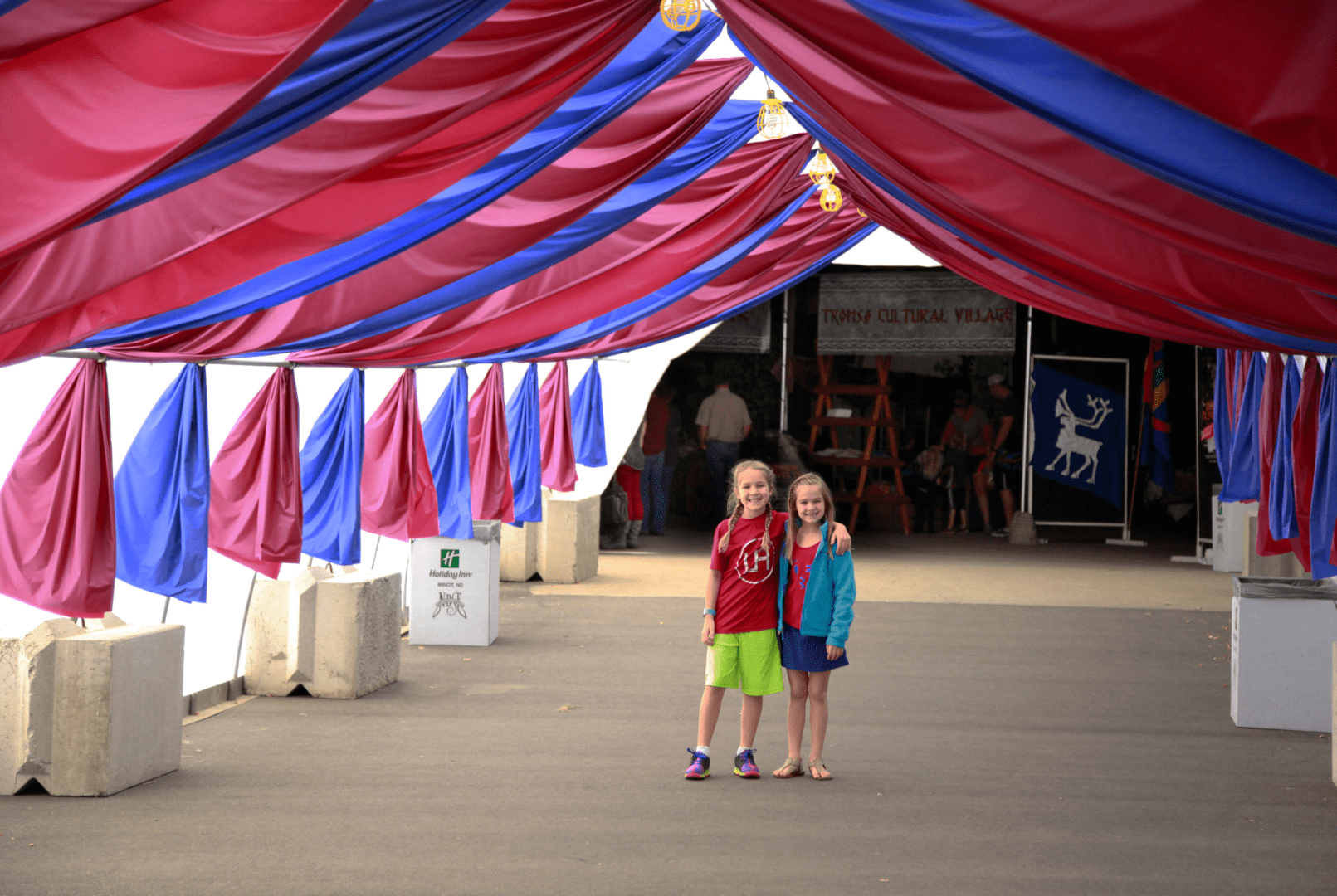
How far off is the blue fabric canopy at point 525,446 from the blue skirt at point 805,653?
4769mm

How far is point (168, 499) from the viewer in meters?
4.61

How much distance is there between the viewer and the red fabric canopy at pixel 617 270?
534 cm

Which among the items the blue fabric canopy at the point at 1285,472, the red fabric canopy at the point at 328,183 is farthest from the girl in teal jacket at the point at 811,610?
the blue fabric canopy at the point at 1285,472

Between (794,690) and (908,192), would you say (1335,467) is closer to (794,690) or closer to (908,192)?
(908,192)

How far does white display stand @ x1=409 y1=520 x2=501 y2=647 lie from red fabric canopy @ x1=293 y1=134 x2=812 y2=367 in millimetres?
1507

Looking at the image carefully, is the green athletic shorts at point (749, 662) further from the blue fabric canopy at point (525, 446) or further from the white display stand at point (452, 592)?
the blue fabric canopy at point (525, 446)

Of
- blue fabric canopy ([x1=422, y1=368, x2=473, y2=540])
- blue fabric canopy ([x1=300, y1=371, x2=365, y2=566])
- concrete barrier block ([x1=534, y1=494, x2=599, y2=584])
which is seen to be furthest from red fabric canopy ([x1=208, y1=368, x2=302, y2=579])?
concrete barrier block ([x1=534, y1=494, x2=599, y2=584])

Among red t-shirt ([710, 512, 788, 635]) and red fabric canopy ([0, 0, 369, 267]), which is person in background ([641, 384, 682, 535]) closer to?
red t-shirt ([710, 512, 788, 635])

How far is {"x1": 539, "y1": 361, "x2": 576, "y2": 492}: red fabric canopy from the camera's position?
32.2ft

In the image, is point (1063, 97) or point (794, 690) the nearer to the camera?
point (1063, 97)

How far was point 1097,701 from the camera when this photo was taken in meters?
5.79

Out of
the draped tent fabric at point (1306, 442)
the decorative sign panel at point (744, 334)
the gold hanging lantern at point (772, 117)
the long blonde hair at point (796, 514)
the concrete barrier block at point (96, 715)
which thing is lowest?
the concrete barrier block at point (96, 715)

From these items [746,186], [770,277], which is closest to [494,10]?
[746,186]

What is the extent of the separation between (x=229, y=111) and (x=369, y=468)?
16.0ft
